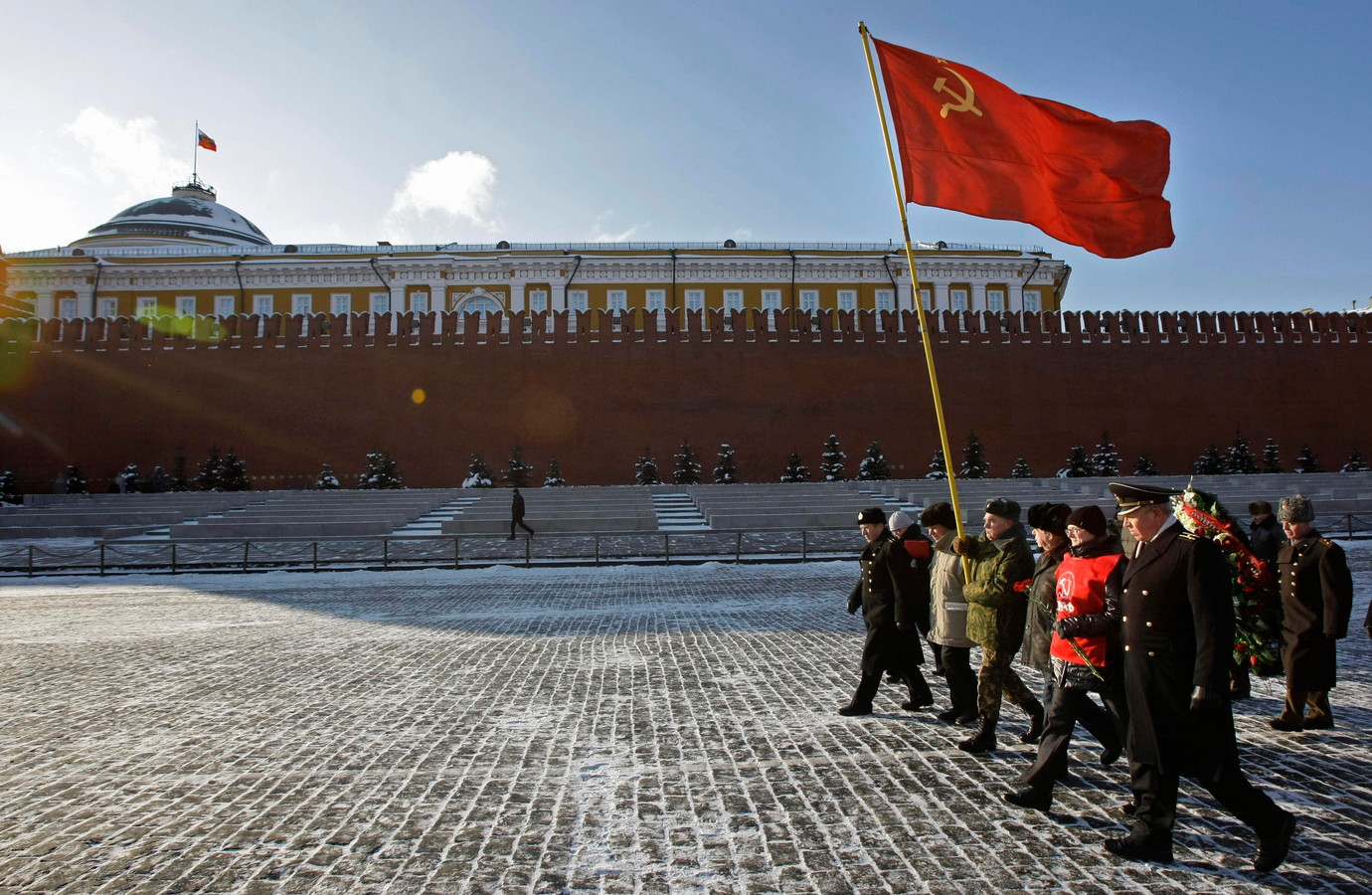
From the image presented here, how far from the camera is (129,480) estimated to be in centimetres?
2434

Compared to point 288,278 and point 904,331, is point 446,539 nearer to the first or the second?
point 904,331

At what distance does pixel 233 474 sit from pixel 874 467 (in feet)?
62.2

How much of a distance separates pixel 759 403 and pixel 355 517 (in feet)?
42.7

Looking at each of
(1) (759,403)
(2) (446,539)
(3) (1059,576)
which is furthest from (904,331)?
(3) (1059,576)

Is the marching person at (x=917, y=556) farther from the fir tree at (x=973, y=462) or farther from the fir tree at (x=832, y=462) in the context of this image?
the fir tree at (x=973, y=462)

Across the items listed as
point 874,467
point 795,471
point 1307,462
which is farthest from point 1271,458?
point 795,471

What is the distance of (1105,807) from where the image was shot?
129 inches

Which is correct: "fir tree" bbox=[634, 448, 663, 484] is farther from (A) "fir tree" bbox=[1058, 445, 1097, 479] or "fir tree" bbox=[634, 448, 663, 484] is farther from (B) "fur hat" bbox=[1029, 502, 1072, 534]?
(B) "fur hat" bbox=[1029, 502, 1072, 534]

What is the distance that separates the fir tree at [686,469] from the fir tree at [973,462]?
7.95 metres

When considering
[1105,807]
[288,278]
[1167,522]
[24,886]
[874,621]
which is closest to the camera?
[24,886]

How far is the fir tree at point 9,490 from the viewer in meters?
23.3

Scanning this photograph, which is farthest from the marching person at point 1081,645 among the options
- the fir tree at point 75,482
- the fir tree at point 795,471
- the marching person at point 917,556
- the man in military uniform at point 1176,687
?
the fir tree at point 75,482

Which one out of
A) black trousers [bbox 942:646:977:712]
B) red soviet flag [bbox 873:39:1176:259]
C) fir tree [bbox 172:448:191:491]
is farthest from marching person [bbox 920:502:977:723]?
fir tree [bbox 172:448:191:491]

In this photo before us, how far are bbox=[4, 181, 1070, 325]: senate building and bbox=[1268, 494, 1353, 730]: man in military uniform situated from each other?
103 ft
